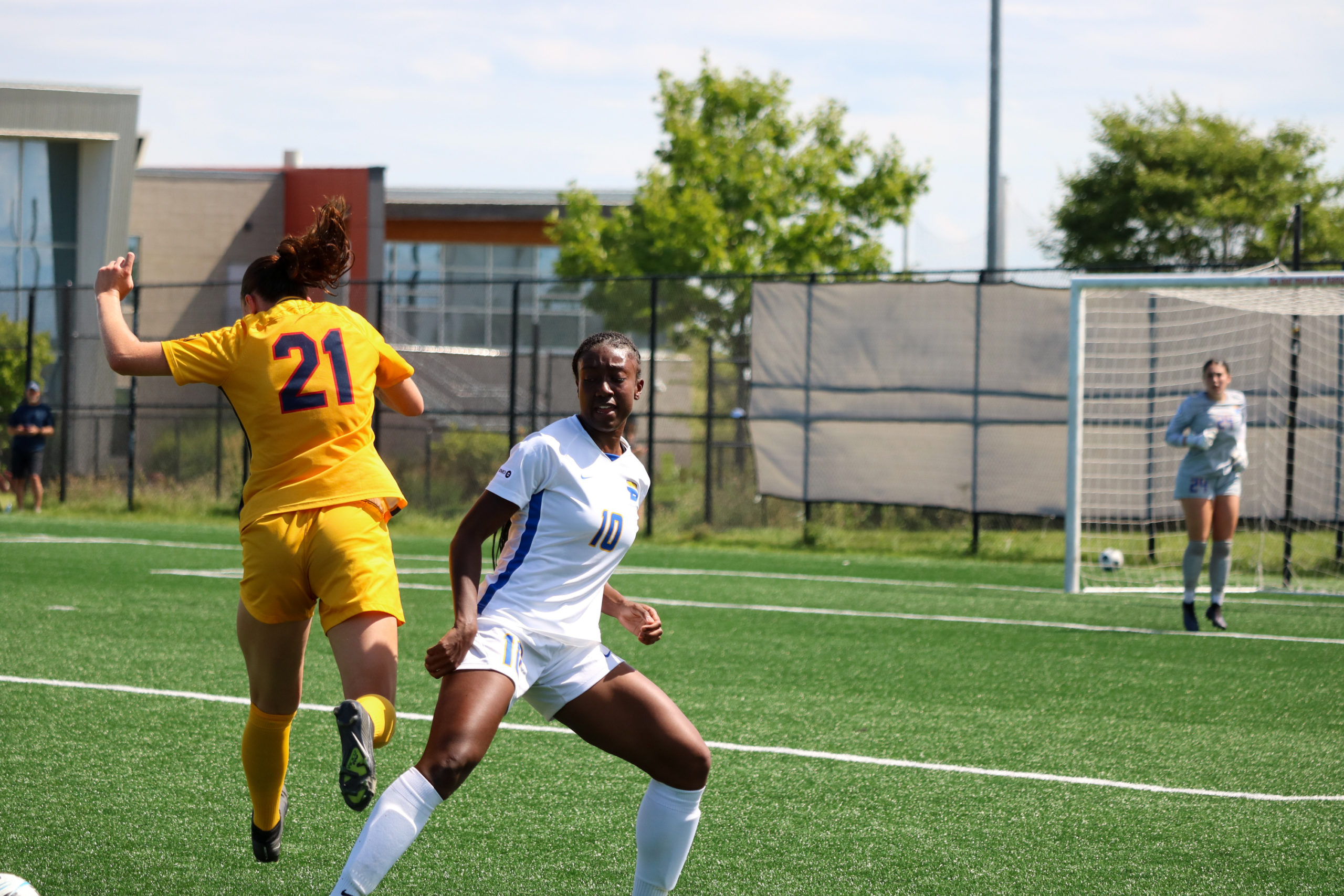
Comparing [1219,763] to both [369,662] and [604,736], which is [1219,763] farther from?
[369,662]

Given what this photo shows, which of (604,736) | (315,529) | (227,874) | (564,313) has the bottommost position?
(227,874)

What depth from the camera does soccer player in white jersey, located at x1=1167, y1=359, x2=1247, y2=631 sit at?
33.8 feet

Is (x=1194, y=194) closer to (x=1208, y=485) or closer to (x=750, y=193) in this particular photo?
(x=750, y=193)

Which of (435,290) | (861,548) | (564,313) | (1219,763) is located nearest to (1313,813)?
(1219,763)

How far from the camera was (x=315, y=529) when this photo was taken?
4062 mm

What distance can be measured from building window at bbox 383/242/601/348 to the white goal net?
32.7 meters

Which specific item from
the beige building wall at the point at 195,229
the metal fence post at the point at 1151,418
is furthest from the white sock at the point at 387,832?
the beige building wall at the point at 195,229

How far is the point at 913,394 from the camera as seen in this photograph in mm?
16312

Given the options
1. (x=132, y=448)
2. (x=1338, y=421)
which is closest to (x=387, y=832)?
(x=1338, y=421)

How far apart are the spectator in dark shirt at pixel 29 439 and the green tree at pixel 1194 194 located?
2212 cm

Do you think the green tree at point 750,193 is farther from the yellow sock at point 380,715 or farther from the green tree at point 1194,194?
the yellow sock at point 380,715

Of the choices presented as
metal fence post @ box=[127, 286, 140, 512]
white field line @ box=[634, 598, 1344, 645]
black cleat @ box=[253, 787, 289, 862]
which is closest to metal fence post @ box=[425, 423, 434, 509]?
metal fence post @ box=[127, 286, 140, 512]

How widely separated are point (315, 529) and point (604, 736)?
1075 millimetres

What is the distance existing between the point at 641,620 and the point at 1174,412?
1271 centimetres
